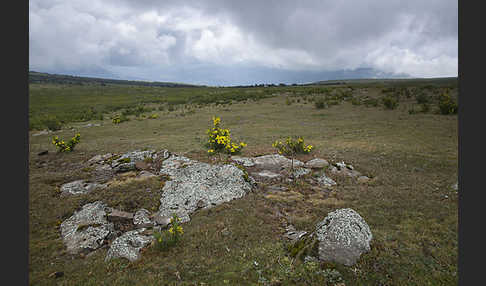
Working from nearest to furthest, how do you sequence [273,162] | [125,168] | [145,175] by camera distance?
[145,175] < [125,168] < [273,162]

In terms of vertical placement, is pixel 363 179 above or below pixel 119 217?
above

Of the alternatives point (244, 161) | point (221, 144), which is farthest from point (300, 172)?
point (221, 144)

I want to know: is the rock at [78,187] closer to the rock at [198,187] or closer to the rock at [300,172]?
the rock at [198,187]

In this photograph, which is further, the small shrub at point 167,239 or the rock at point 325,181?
the rock at point 325,181

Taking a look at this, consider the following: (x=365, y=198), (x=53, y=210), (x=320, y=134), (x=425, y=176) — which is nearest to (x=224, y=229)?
(x=365, y=198)

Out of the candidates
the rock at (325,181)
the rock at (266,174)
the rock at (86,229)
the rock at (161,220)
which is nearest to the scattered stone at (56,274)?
the rock at (86,229)

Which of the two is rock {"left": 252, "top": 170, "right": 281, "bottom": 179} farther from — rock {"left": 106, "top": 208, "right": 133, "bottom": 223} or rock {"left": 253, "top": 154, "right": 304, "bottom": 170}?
rock {"left": 106, "top": 208, "right": 133, "bottom": 223}

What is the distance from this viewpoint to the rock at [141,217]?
20.5 feet

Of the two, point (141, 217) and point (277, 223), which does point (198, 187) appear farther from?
point (277, 223)

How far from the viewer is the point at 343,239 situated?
4320 mm

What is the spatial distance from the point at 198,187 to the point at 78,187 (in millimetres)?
4367

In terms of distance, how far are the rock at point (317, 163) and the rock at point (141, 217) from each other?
20.3 ft

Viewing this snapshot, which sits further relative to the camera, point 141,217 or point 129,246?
point 141,217

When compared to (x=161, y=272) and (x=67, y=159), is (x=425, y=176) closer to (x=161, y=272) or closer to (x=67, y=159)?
(x=161, y=272)
